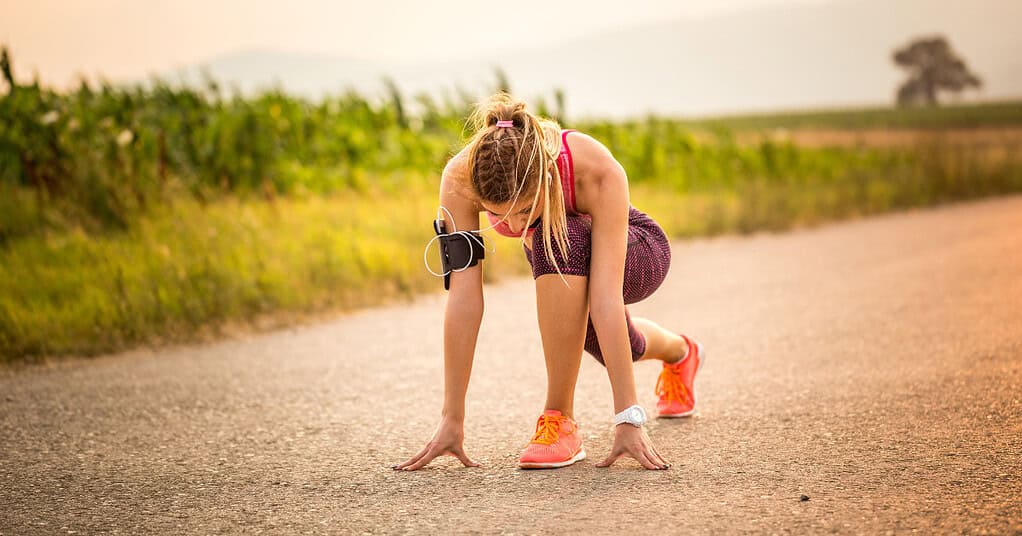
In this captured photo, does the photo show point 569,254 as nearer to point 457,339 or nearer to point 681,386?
point 457,339

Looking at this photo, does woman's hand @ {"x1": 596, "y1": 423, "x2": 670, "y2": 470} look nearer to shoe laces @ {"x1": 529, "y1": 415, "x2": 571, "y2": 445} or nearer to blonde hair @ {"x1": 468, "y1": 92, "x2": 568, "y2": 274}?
shoe laces @ {"x1": 529, "y1": 415, "x2": 571, "y2": 445}

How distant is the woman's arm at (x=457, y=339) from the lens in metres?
3.70

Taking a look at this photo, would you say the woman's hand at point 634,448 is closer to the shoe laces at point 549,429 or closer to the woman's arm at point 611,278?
the woman's arm at point 611,278

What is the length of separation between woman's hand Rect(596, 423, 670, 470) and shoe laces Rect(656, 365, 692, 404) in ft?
2.78

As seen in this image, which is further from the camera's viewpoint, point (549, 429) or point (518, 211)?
point (549, 429)

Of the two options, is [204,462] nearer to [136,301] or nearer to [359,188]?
[136,301]

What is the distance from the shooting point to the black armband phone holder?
12.1 ft

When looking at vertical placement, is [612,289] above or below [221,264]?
above

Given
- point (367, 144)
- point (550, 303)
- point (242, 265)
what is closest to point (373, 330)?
point (242, 265)

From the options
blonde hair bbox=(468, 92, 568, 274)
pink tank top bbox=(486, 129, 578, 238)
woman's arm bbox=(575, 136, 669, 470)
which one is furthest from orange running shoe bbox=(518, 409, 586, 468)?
pink tank top bbox=(486, 129, 578, 238)

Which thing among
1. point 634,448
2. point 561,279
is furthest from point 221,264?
point 634,448

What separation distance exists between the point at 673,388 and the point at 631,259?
827 mm

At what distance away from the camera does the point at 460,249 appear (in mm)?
3697

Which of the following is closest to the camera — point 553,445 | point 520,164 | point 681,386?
point 520,164
